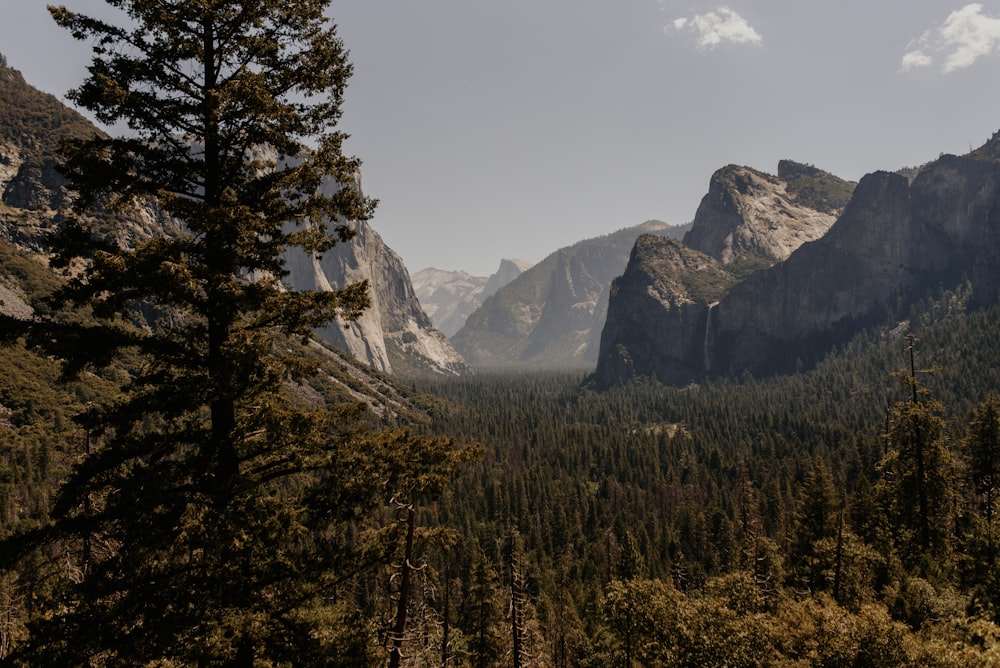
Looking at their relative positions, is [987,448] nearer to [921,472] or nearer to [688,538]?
[921,472]

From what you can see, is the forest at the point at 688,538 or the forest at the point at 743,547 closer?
the forest at the point at 688,538

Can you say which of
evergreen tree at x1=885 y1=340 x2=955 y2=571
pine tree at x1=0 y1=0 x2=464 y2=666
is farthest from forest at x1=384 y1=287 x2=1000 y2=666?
pine tree at x1=0 y1=0 x2=464 y2=666

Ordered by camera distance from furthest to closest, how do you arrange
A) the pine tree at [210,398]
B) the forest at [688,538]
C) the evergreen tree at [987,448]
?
the evergreen tree at [987,448] < the forest at [688,538] < the pine tree at [210,398]

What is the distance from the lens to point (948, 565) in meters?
29.2

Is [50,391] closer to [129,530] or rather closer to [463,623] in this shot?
[463,623]

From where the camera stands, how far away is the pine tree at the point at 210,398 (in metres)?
8.80

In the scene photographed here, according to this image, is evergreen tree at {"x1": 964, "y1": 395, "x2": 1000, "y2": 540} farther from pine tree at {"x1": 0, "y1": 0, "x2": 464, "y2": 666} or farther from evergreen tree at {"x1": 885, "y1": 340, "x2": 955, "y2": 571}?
pine tree at {"x1": 0, "y1": 0, "x2": 464, "y2": 666}

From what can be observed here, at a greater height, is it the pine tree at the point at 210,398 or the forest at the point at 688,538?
the pine tree at the point at 210,398

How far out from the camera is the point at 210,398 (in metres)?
9.48

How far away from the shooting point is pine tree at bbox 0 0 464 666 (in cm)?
880

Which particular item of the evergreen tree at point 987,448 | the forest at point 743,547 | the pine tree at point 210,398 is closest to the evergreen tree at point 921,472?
the forest at point 743,547

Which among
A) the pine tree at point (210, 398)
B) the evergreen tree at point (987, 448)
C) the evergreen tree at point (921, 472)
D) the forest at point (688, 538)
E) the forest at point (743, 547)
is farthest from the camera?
the evergreen tree at point (987, 448)

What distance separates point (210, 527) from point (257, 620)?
1.76 m

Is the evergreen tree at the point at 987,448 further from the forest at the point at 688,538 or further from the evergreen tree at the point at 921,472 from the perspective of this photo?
the evergreen tree at the point at 921,472
